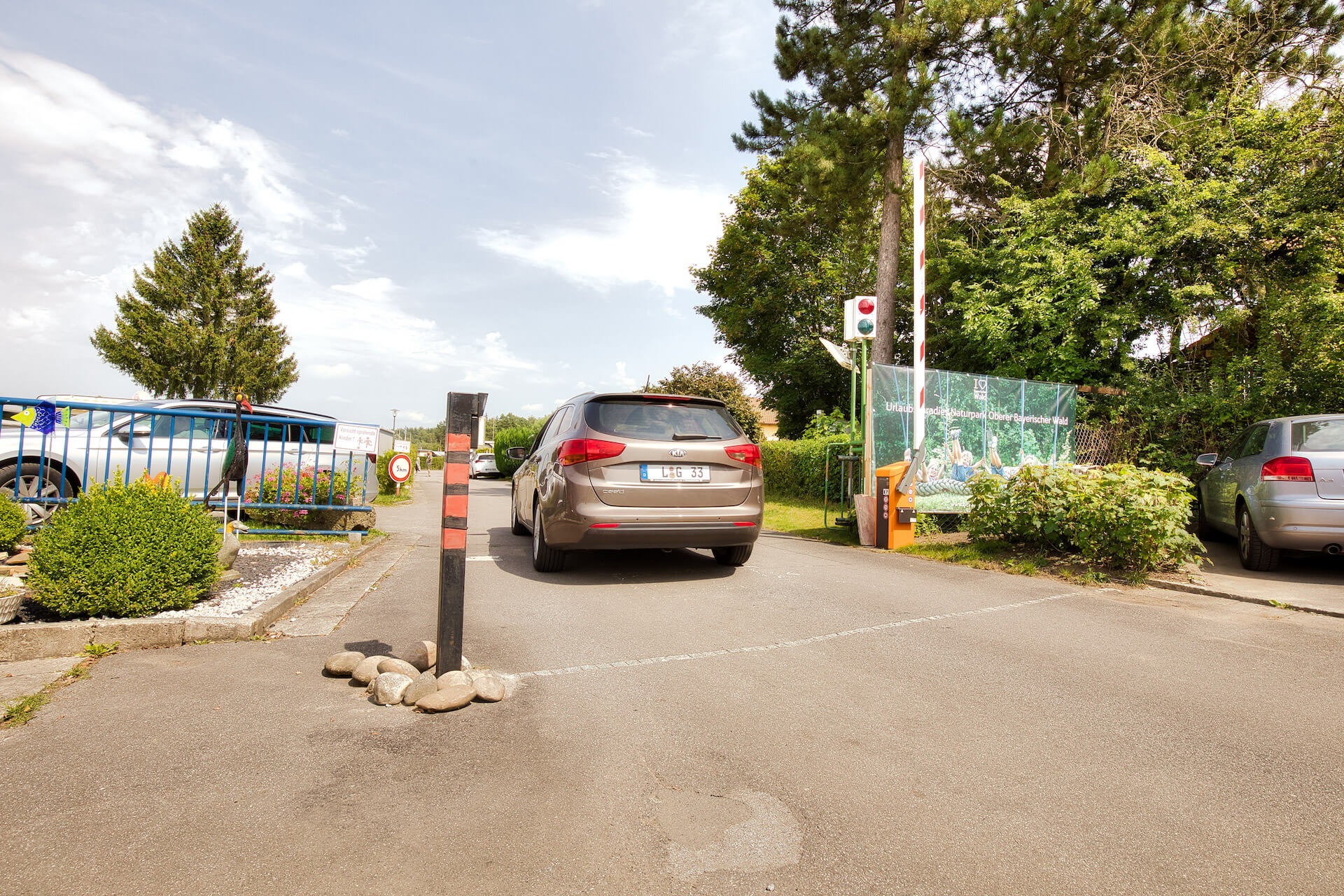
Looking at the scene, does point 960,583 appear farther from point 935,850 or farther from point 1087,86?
point 1087,86

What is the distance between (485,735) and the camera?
124 inches

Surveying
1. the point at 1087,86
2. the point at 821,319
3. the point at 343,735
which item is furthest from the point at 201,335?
the point at 343,735

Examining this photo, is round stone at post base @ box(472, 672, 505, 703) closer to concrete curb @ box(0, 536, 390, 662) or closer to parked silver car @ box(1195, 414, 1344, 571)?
concrete curb @ box(0, 536, 390, 662)

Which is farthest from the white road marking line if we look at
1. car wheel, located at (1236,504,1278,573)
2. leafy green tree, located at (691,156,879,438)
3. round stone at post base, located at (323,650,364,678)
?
leafy green tree, located at (691,156,879,438)

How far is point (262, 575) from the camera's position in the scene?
618cm

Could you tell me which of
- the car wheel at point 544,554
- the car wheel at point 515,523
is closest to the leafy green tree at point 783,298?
the car wheel at point 515,523

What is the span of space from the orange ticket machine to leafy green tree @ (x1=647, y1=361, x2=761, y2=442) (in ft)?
76.5

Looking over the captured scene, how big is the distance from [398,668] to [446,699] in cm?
49

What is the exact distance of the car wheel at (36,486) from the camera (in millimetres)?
7090

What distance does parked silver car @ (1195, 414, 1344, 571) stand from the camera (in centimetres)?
692

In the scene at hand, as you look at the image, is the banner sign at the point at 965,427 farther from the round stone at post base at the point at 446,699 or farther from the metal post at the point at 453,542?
the round stone at post base at the point at 446,699

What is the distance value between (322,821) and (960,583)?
5980 mm

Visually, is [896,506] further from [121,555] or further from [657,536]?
[121,555]

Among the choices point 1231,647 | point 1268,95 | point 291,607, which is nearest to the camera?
point 1231,647
